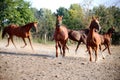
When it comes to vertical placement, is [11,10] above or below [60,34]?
above

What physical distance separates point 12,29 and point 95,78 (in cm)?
477

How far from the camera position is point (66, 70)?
675cm

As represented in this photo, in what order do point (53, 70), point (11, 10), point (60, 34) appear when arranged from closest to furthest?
point (53, 70)
point (60, 34)
point (11, 10)

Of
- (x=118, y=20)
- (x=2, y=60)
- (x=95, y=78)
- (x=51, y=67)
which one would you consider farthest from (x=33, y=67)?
(x=118, y=20)

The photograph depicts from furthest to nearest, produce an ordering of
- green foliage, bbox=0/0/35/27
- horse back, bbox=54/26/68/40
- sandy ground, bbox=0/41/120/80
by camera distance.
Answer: horse back, bbox=54/26/68/40 < green foliage, bbox=0/0/35/27 < sandy ground, bbox=0/41/120/80

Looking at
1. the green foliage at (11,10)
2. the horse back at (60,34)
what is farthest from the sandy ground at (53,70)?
the green foliage at (11,10)

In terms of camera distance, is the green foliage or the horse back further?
the horse back

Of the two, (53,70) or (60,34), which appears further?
(60,34)

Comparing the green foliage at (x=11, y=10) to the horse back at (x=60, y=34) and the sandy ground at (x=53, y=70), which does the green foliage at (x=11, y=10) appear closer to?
the horse back at (x=60, y=34)

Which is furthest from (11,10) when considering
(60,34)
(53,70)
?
(53,70)

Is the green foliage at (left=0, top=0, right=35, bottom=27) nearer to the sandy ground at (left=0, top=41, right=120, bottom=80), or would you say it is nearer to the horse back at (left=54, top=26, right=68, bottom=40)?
the horse back at (left=54, top=26, right=68, bottom=40)

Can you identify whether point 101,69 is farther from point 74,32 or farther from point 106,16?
point 106,16

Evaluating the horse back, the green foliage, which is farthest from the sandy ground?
the green foliage

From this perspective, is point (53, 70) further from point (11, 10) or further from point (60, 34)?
point (11, 10)
